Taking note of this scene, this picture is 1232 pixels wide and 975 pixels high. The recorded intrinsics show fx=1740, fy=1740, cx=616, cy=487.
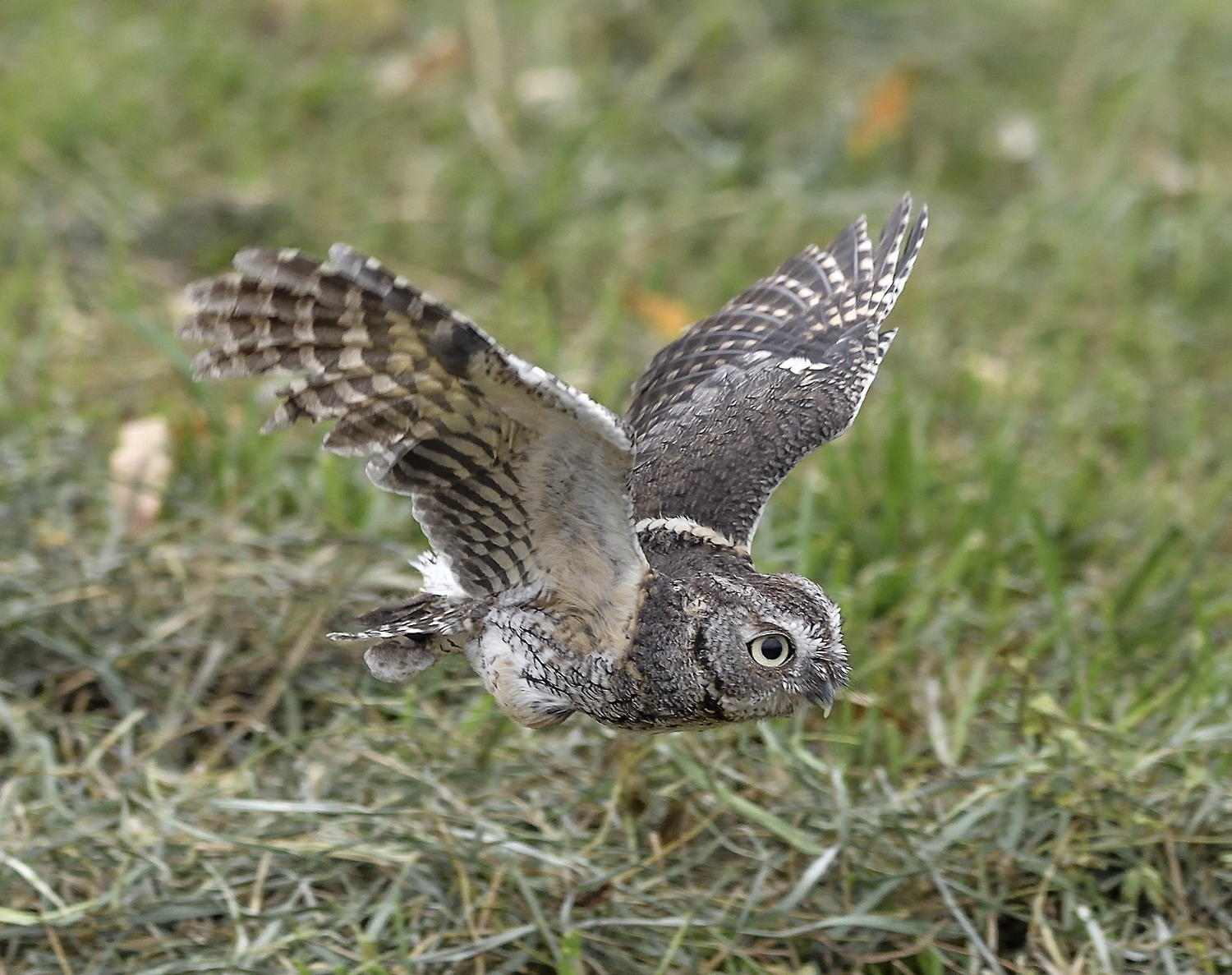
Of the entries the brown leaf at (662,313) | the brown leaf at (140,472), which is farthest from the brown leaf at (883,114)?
the brown leaf at (140,472)

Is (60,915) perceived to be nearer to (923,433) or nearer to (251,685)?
(251,685)

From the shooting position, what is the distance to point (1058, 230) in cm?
690

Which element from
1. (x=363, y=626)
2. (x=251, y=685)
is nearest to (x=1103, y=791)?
(x=363, y=626)

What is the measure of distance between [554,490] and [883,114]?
458 cm

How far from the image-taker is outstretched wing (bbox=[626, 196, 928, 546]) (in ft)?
12.9

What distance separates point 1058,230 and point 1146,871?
374cm

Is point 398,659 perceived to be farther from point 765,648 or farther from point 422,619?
point 765,648

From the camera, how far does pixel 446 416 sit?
3197mm

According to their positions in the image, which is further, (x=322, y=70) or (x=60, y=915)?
(x=322, y=70)

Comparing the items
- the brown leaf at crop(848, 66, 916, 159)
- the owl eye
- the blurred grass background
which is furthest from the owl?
the brown leaf at crop(848, 66, 916, 159)

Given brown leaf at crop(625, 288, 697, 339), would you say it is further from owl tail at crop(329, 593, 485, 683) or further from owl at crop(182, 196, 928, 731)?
owl tail at crop(329, 593, 485, 683)

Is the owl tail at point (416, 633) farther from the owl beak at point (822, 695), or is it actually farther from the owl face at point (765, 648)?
the owl beak at point (822, 695)

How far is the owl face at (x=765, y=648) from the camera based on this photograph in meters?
3.39

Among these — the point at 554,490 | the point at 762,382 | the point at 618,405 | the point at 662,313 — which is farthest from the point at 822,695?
the point at 662,313
